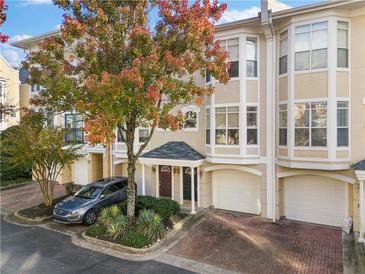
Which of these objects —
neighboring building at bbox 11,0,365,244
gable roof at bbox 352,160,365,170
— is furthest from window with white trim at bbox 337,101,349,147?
gable roof at bbox 352,160,365,170

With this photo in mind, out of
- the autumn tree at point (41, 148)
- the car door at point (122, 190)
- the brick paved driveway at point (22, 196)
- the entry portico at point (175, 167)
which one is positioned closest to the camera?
the autumn tree at point (41, 148)

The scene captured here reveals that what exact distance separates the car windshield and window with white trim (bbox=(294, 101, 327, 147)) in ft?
33.3

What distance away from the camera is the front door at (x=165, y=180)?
58.7ft

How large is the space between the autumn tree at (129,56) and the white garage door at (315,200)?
668 cm

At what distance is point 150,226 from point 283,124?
789 centimetres

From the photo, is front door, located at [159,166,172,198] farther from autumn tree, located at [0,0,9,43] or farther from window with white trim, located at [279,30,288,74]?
autumn tree, located at [0,0,9,43]

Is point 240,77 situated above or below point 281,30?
below

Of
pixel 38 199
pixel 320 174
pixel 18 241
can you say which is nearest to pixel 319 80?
pixel 320 174

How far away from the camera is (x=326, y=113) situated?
12.9 m

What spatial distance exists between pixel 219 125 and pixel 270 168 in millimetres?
3383

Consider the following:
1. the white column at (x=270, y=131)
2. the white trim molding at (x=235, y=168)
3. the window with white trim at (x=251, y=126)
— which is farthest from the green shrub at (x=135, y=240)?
the window with white trim at (x=251, y=126)

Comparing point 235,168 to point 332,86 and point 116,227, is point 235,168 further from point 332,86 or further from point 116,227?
point 116,227

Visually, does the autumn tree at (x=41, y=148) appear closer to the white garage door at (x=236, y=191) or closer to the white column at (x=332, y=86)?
the white garage door at (x=236, y=191)

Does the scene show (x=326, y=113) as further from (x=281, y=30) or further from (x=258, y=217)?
(x=258, y=217)
